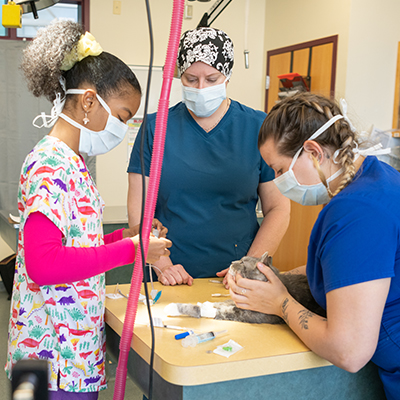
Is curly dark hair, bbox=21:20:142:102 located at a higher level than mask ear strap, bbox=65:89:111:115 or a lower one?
higher

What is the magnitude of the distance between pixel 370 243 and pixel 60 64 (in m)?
0.83

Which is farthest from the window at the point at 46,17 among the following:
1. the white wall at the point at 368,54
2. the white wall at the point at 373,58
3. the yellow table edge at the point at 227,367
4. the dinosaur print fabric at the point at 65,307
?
the yellow table edge at the point at 227,367

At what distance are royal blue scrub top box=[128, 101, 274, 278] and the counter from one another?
0.42 meters

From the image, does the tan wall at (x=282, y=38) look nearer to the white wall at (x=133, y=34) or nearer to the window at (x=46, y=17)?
the white wall at (x=133, y=34)

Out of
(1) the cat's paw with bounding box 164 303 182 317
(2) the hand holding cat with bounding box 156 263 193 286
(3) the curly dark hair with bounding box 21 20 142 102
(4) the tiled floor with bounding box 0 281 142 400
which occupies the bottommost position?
(4) the tiled floor with bounding box 0 281 142 400

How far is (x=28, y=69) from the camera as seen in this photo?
112 centimetres

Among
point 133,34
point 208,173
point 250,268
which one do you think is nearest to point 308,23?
point 133,34

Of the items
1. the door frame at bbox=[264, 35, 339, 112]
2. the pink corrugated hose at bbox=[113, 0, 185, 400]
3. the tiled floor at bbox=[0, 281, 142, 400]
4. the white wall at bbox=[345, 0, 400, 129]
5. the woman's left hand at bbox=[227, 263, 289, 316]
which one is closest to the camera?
the pink corrugated hose at bbox=[113, 0, 185, 400]

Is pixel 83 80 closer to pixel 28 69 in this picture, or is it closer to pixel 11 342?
pixel 28 69

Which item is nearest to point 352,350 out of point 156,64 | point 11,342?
point 11,342

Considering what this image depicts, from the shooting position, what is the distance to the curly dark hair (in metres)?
1.08

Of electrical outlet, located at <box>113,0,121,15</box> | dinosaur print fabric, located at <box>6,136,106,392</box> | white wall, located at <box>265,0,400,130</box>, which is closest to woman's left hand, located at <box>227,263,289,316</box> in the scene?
dinosaur print fabric, located at <box>6,136,106,392</box>

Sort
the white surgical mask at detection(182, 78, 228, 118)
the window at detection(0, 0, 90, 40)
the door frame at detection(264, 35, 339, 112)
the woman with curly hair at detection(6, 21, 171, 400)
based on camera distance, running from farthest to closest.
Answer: the window at detection(0, 0, 90, 40) → the door frame at detection(264, 35, 339, 112) → the white surgical mask at detection(182, 78, 228, 118) → the woman with curly hair at detection(6, 21, 171, 400)

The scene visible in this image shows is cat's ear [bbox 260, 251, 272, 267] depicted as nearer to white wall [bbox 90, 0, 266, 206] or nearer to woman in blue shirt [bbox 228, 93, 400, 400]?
woman in blue shirt [bbox 228, 93, 400, 400]
